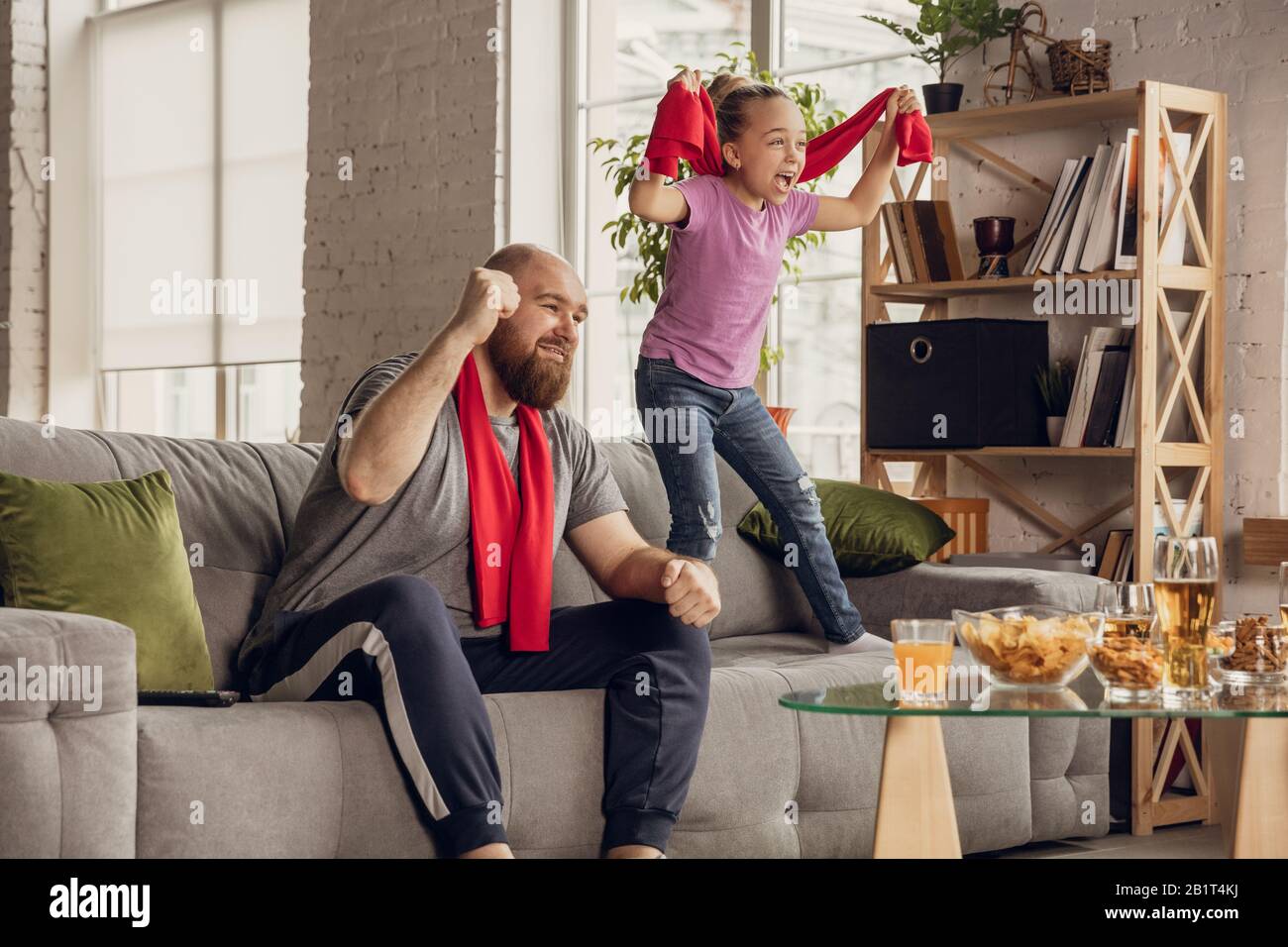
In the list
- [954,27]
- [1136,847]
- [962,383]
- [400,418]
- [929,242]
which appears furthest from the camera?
[954,27]

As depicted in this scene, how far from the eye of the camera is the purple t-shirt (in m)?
3.24

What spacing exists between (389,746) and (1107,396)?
2.21 metres

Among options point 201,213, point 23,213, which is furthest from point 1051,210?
point 23,213

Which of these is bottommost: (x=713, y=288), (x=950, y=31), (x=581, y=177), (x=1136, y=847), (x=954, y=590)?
(x=1136, y=847)

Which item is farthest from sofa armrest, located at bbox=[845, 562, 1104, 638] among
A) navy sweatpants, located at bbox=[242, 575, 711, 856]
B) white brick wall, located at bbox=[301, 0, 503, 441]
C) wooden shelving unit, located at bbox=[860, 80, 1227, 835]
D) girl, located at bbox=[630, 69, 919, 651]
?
white brick wall, located at bbox=[301, 0, 503, 441]

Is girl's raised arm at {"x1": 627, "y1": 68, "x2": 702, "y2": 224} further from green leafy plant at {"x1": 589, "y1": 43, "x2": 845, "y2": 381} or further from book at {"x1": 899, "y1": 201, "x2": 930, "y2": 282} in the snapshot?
green leafy plant at {"x1": 589, "y1": 43, "x2": 845, "y2": 381}

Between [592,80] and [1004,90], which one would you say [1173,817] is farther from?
[592,80]

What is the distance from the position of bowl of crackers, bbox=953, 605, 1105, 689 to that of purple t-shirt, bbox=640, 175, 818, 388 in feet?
4.48

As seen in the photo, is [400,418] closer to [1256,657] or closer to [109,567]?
[109,567]

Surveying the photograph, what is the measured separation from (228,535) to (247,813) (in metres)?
0.69

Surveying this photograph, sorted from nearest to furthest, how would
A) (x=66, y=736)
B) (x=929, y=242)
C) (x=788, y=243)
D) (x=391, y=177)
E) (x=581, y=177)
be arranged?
(x=66, y=736) → (x=929, y=242) → (x=788, y=243) → (x=581, y=177) → (x=391, y=177)

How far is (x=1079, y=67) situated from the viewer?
3875 millimetres
